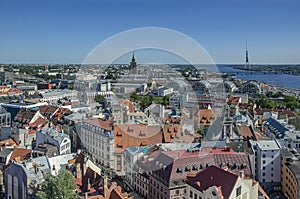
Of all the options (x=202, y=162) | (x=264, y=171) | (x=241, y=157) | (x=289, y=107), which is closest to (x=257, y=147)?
(x=264, y=171)

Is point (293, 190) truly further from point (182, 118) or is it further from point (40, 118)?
point (40, 118)

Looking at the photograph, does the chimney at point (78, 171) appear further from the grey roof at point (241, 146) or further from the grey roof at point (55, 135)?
the grey roof at point (241, 146)

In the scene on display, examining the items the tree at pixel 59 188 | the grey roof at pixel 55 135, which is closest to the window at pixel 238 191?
the tree at pixel 59 188

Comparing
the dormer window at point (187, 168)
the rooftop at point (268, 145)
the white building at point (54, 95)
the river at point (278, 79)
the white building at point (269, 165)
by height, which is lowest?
the white building at point (269, 165)

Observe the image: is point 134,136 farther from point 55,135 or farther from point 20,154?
point 20,154

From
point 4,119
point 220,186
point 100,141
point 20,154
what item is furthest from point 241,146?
point 4,119

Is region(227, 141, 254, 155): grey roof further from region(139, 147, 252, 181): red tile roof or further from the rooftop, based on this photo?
region(139, 147, 252, 181): red tile roof
